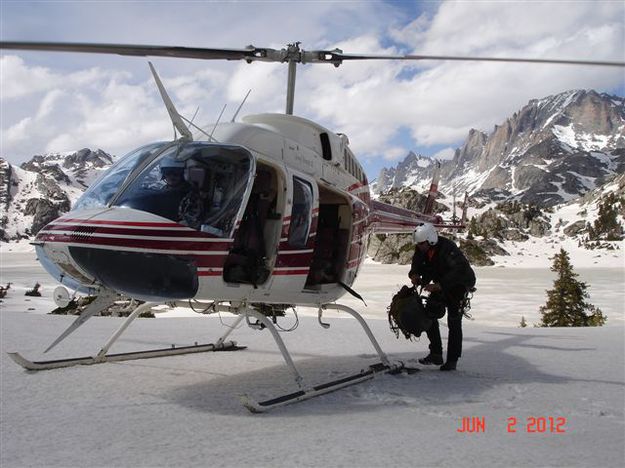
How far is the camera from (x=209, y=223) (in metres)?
4.51

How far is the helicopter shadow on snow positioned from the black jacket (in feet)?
3.54

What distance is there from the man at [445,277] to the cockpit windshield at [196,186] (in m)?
2.54

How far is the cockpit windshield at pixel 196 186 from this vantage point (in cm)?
441

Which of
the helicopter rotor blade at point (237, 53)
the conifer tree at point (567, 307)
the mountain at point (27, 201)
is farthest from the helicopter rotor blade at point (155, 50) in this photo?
the mountain at point (27, 201)

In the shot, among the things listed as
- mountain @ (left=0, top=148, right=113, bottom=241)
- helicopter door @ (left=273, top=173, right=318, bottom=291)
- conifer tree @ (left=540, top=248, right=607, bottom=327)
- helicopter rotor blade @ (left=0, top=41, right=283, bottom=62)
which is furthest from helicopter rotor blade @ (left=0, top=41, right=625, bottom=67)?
mountain @ (left=0, top=148, right=113, bottom=241)

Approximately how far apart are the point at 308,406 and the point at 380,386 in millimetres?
1119

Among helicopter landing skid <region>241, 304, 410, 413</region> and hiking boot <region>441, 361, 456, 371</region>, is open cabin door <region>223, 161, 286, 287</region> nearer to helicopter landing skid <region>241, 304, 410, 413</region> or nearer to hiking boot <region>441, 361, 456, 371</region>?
helicopter landing skid <region>241, 304, 410, 413</region>

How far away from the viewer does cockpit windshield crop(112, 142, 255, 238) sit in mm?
4406

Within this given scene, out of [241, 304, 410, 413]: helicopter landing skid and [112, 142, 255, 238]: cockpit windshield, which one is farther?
[112, 142, 255, 238]: cockpit windshield

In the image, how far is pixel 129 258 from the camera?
411 centimetres

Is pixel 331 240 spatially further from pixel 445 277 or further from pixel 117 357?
pixel 117 357

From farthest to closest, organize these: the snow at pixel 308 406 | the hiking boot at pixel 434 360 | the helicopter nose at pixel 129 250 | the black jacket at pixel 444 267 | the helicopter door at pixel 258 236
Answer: the hiking boot at pixel 434 360
the black jacket at pixel 444 267
the helicopter door at pixel 258 236
the helicopter nose at pixel 129 250
the snow at pixel 308 406

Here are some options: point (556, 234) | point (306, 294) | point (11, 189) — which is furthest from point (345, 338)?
point (11, 189)

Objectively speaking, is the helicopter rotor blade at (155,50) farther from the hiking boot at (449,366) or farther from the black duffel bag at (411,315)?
the hiking boot at (449,366)
